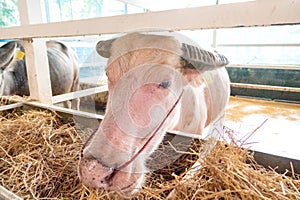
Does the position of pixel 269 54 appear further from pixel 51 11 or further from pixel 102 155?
pixel 102 155

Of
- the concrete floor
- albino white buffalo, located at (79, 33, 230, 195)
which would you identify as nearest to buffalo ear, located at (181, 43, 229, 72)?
albino white buffalo, located at (79, 33, 230, 195)

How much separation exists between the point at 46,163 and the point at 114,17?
697 mm

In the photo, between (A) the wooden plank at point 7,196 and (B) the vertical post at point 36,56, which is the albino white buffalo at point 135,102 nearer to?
(A) the wooden plank at point 7,196

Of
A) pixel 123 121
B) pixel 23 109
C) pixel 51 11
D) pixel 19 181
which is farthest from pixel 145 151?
pixel 51 11

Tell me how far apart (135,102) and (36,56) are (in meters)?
1.21

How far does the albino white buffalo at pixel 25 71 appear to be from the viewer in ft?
7.62

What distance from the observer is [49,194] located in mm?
868

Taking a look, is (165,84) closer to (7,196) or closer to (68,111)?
(7,196)

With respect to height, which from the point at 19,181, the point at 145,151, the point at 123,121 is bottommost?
the point at 19,181

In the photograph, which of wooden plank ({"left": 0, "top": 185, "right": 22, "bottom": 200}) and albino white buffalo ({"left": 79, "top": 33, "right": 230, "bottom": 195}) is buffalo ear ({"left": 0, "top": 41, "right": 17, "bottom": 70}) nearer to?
albino white buffalo ({"left": 79, "top": 33, "right": 230, "bottom": 195})

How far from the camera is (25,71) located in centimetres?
285

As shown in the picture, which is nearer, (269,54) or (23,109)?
(23,109)

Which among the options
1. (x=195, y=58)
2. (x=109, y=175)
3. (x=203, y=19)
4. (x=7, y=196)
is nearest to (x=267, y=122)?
(x=195, y=58)

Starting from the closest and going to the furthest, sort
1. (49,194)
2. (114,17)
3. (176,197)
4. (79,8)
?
(176,197), (49,194), (114,17), (79,8)
